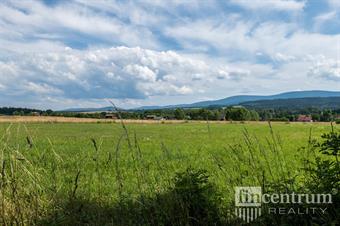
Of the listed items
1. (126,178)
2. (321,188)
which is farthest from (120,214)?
(126,178)

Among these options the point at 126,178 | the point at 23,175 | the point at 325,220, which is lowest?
the point at 126,178

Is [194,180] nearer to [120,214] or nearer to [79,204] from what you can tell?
[120,214]

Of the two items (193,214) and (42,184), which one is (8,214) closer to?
(42,184)

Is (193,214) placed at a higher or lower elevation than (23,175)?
lower

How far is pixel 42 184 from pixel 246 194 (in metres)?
2.89

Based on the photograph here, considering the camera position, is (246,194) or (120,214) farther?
(120,214)

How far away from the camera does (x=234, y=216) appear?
4477mm

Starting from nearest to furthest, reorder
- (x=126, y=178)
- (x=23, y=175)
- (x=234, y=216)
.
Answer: (x=234, y=216) < (x=23, y=175) < (x=126, y=178)

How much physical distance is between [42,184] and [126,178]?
4033 mm

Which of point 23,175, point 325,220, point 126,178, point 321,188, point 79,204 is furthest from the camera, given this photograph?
point 126,178

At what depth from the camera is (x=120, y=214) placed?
5.06 m

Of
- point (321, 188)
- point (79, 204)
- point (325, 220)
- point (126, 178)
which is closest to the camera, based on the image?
point (325, 220)

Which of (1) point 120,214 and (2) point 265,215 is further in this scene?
(1) point 120,214

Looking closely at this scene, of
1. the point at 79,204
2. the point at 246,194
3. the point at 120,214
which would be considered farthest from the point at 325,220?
the point at 79,204
